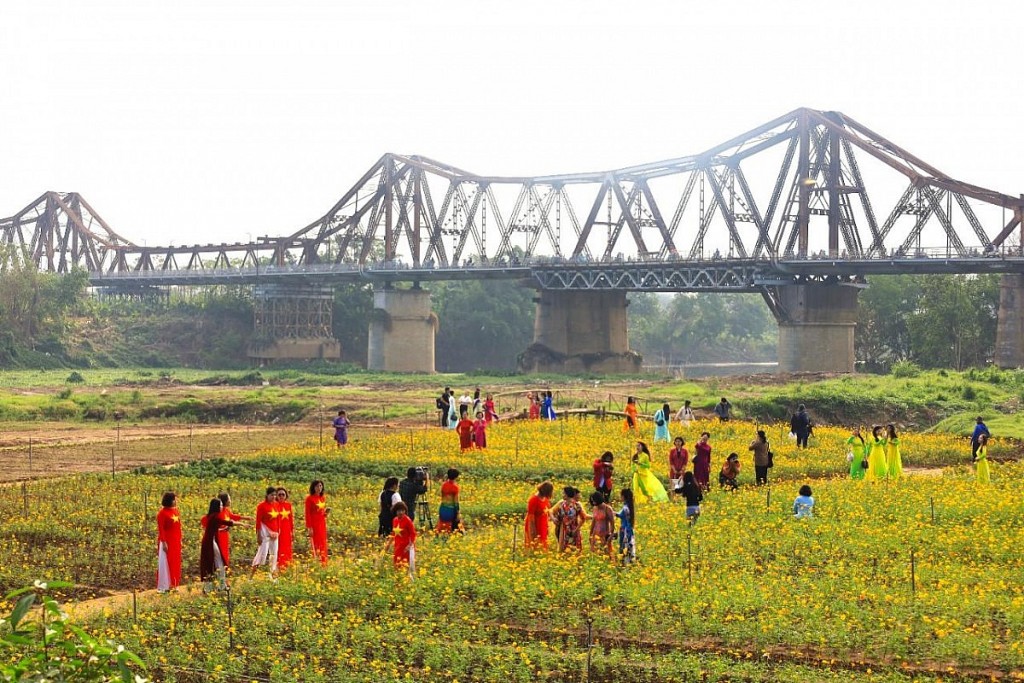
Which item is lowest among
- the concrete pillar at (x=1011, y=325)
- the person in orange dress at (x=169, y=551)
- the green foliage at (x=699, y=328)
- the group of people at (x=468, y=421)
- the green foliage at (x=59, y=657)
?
the person in orange dress at (x=169, y=551)

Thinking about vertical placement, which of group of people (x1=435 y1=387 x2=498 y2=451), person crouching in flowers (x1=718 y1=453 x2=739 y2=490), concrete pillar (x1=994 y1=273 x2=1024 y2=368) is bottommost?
person crouching in flowers (x1=718 y1=453 x2=739 y2=490)

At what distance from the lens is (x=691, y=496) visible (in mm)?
23688

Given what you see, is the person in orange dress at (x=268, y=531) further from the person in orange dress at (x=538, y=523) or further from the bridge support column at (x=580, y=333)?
the bridge support column at (x=580, y=333)

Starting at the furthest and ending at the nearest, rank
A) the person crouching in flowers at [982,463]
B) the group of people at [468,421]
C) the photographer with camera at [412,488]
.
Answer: the group of people at [468,421]
the person crouching in flowers at [982,463]
the photographer with camera at [412,488]

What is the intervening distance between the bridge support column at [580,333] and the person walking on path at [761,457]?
65197mm

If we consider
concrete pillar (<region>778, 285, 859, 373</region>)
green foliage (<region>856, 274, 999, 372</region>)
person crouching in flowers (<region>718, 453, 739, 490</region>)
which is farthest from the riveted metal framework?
person crouching in flowers (<region>718, 453, 739, 490</region>)

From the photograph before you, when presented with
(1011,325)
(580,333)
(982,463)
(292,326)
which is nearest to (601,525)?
(982,463)

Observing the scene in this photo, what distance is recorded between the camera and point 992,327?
313 feet

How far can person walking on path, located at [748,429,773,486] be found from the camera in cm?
2948

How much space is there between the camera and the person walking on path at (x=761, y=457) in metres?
29.5

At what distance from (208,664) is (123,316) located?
389ft

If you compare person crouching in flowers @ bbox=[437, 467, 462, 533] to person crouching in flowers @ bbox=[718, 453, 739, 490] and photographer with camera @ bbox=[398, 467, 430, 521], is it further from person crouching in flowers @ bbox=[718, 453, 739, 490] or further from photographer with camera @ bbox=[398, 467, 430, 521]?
person crouching in flowers @ bbox=[718, 453, 739, 490]

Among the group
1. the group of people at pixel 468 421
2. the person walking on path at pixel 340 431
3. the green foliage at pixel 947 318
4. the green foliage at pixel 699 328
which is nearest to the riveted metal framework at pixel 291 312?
the green foliage at pixel 947 318

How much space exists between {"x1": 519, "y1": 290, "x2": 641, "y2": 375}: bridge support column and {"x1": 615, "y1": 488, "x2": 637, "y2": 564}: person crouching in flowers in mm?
74560
